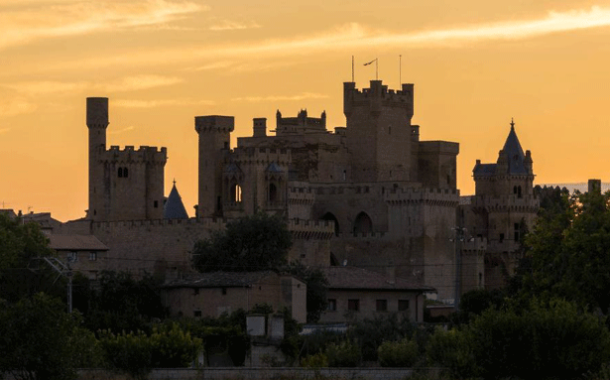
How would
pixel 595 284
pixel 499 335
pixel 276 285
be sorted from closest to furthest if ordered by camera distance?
pixel 499 335, pixel 595 284, pixel 276 285

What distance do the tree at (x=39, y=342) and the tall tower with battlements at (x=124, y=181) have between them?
5032cm

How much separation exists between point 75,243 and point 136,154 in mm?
9805

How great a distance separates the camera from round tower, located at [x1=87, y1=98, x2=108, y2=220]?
12381cm

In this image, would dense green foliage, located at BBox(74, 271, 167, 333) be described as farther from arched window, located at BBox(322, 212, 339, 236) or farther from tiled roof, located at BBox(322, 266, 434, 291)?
arched window, located at BBox(322, 212, 339, 236)

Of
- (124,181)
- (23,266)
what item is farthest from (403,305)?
(124,181)

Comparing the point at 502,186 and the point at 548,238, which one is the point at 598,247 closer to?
the point at 548,238

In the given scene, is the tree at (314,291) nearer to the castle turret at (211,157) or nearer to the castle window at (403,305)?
the castle window at (403,305)

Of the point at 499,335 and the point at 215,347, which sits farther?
the point at 215,347

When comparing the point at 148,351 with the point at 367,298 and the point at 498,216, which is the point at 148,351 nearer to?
the point at 367,298

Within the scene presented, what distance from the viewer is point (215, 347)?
8738 centimetres

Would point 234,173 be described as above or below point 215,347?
above

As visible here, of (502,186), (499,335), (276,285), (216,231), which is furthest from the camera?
(502,186)

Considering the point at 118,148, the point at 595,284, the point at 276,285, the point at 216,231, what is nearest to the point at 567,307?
the point at 595,284

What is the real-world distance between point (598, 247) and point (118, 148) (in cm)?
4614
